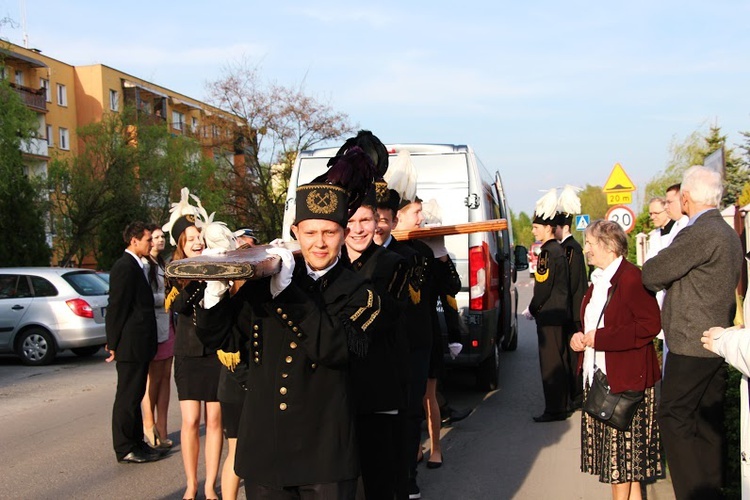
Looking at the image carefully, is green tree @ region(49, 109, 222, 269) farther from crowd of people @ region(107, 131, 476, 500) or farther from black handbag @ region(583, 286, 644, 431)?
black handbag @ region(583, 286, 644, 431)

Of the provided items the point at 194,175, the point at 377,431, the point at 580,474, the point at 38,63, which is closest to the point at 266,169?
the point at 194,175

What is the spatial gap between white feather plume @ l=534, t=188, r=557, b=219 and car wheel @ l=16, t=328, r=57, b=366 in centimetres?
911

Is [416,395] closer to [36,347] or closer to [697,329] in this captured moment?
[697,329]

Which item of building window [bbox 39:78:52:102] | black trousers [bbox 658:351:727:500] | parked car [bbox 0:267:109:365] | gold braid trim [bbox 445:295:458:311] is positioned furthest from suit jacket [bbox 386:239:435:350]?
building window [bbox 39:78:52:102]

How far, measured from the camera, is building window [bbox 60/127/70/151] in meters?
55.5

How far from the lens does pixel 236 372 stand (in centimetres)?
425

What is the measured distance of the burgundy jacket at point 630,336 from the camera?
502cm

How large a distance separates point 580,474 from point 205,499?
3065 mm

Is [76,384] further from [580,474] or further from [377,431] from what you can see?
[377,431]

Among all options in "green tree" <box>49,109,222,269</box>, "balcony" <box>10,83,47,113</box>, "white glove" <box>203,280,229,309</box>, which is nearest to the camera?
"white glove" <box>203,280,229,309</box>

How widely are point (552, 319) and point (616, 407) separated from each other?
3.80 m

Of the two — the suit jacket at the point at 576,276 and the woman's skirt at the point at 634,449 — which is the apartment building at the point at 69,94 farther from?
the woman's skirt at the point at 634,449

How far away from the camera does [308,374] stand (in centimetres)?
313

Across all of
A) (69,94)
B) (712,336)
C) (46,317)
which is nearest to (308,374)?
(712,336)
